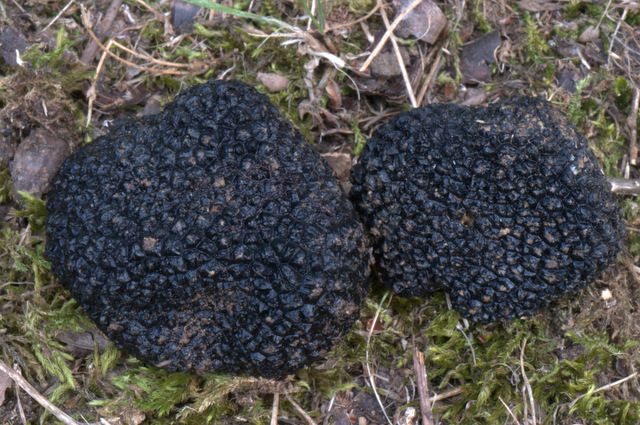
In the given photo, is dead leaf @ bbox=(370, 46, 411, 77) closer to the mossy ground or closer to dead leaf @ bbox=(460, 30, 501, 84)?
the mossy ground

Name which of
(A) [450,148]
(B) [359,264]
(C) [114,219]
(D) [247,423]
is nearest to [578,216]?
(A) [450,148]

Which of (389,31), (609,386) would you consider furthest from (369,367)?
(389,31)

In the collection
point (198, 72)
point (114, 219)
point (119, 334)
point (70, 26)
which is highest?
point (70, 26)

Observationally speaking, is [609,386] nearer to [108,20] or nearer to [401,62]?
[401,62]

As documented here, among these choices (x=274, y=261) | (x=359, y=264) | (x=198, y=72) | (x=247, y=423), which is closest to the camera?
(x=274, y=261)

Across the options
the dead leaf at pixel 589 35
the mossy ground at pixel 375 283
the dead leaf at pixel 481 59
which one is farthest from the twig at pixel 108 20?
the dead leaf at pixel 589 35

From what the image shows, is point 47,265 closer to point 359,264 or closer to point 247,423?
point 247,423
